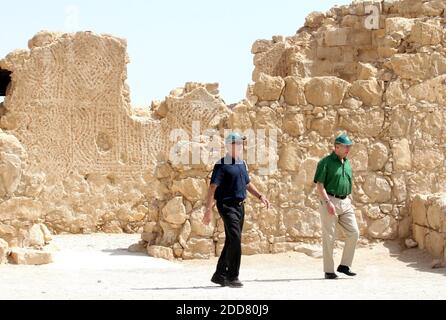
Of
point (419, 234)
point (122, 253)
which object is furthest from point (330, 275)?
point (122, 253)

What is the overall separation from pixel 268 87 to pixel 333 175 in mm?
2259

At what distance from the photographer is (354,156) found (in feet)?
28.7

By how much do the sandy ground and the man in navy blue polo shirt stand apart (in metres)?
0.17

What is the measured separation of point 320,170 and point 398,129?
7.81 ft

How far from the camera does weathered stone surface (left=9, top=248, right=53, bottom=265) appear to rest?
7.73m

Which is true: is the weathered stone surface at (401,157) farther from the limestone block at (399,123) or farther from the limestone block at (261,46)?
the limestone block at (261,46)

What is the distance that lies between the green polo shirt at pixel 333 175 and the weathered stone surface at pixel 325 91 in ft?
6.50

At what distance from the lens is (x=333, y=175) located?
6840 millimetres

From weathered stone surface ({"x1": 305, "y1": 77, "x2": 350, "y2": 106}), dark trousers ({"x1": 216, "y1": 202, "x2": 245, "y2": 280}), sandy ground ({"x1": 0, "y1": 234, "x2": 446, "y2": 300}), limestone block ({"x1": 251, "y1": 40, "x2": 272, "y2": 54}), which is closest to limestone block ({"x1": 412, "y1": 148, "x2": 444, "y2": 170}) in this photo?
sandy ground ({"x1": 0, "y1": 234, "x2": 446, "y2": 300})

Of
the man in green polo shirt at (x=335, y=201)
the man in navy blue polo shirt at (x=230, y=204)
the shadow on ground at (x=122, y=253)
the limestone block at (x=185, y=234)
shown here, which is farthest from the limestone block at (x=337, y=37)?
the man in navy blue polo shirt at (x=230, y=204)

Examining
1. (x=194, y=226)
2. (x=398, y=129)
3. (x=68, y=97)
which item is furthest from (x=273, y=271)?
(x=68, y=97)

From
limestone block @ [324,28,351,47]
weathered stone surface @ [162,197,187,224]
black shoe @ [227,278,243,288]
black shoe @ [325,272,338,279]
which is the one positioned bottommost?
black shoe @ [325,272,338,279]

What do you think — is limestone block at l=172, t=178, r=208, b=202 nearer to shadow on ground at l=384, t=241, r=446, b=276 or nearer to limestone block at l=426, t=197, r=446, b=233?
shadow on ground at l=384, t=241, r=446, b=276

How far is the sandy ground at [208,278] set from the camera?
5.62 m
